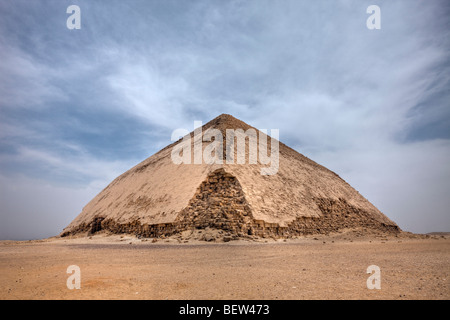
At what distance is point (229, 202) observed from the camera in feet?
63.3

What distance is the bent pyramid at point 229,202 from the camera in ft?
61.9

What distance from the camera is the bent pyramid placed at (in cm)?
1886

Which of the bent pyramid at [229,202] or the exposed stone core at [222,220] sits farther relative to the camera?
the bent pyramid at [229,202]

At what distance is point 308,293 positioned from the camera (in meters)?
4.59

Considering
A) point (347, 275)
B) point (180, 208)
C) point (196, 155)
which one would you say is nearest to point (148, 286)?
point (347, 275)

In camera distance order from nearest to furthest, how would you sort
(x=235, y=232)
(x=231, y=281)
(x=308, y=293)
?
1. (x=308, y=293)
2. (x=231, y=281)
3. (x=235, y=232)

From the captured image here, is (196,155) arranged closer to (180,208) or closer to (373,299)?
(180,208)

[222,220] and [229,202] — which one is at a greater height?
[229,202]

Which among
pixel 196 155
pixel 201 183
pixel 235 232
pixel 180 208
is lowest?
pixel 235 232

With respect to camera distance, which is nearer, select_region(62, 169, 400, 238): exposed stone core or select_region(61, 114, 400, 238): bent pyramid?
select_region(62, 169, 400, 238): exposed stone core

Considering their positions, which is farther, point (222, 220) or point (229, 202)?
point (229, 202)

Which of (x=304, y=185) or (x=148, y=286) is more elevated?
(x=304, y=185)
